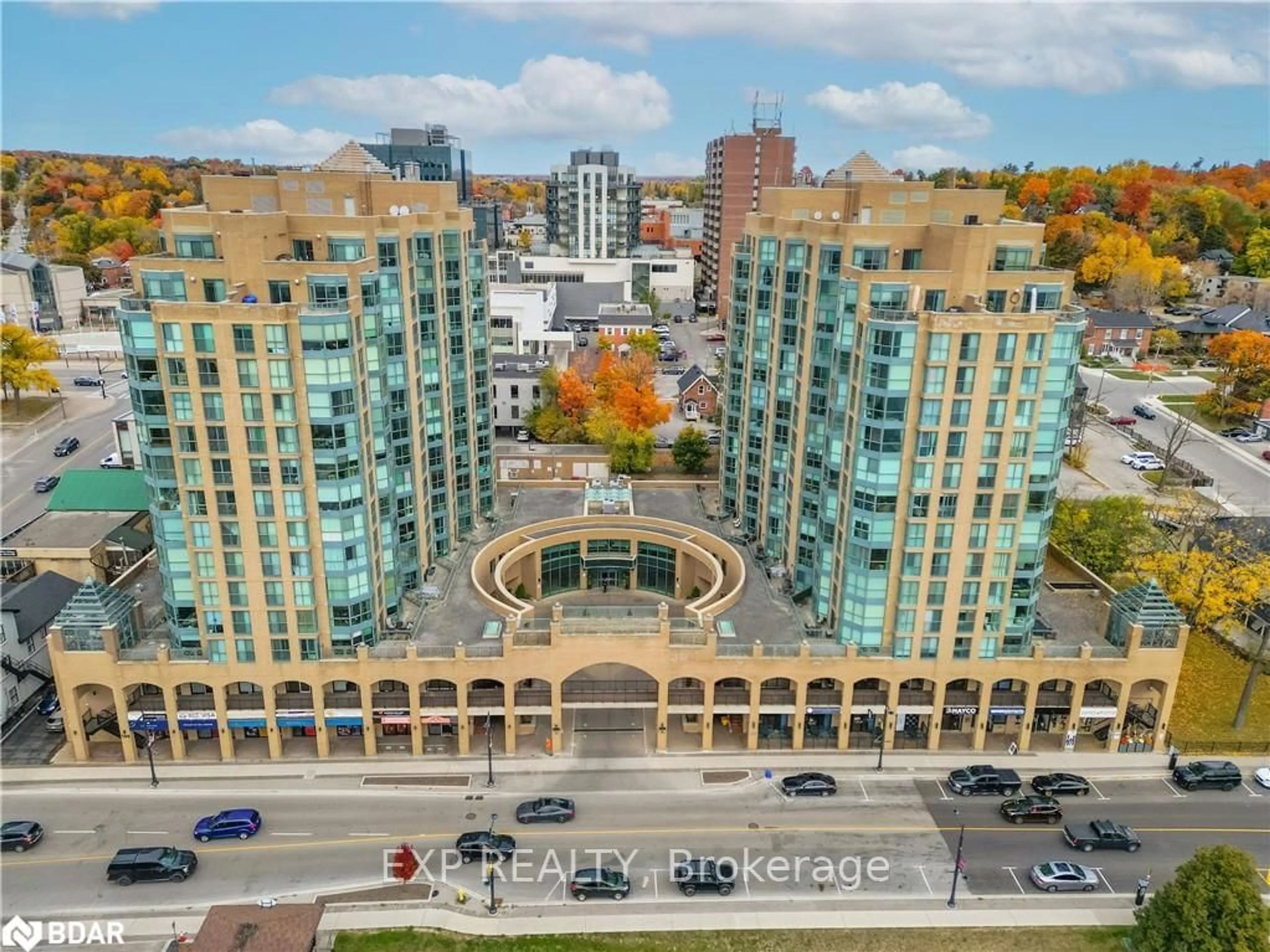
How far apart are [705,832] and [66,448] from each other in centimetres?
9795

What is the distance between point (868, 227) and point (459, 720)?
42.5 m

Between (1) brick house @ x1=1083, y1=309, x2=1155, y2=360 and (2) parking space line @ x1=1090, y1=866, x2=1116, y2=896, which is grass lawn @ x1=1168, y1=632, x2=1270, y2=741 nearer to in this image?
(2) parking space line @ x1=1090, y1=866, x2=1116, y2=896

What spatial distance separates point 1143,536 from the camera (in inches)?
2874

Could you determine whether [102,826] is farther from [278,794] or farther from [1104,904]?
[1104,904]

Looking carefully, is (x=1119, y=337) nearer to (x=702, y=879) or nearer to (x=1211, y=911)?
(x=1211, y=911)

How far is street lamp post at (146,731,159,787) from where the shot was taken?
51.2m

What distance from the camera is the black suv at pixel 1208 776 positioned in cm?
5244

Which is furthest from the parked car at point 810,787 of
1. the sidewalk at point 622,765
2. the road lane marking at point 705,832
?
the road lane marking at point 705,832

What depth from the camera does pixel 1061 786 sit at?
51.7 metres

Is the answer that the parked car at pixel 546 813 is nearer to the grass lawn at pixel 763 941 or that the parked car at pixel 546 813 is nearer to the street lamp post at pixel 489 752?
the street lamp post at pixel 489 752

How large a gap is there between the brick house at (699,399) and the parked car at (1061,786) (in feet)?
242

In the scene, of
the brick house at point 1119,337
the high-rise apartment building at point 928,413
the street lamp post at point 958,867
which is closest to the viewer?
the street lamp post at point 958,867

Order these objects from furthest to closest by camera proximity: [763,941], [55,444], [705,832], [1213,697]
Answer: [55,444] < [1213,697] < [705,832] < [763,941]

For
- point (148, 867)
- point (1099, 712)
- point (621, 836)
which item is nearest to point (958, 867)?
point (621, 836)
